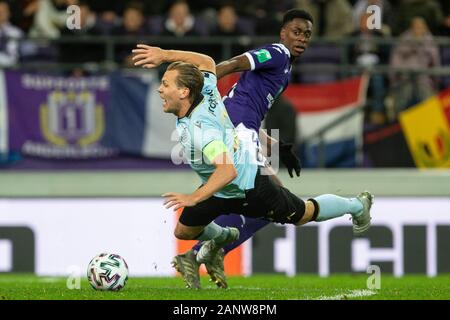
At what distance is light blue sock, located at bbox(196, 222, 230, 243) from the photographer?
33.0 feet

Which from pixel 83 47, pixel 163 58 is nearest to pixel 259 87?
pixel 163 58

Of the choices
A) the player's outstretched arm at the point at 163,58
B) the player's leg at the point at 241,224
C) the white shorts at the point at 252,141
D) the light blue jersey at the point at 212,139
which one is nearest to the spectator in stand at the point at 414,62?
the player's leg at the point at 241,224

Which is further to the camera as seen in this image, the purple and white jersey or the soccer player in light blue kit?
the purple and white jersey

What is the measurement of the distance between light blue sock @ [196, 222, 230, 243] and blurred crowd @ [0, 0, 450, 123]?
22.1 ft

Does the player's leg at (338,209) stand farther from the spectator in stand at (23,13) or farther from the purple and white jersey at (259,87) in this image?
the spectator in stand at (23,13)

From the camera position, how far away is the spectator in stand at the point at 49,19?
57.7 ft

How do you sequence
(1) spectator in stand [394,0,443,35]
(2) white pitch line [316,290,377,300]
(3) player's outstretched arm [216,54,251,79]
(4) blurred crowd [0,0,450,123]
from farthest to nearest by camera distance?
(1) spectator in stand [394,0,443,35] → (4) blurred crowd [0,0,450,123] → (3) player's outstretched arm [216,54,251,79] → (2) white pitch line [316,290,377,300]

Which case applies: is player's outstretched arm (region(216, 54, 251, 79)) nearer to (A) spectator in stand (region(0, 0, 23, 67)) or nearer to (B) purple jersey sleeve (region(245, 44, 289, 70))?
(B) purple jersey sleeve (region(245, 44, 289, 70))

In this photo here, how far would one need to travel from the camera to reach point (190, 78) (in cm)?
927

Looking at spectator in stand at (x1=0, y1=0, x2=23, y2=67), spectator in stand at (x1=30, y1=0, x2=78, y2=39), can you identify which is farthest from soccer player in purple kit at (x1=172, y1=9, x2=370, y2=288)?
spectator in stand at (x1=30, y1=0, x2=78, y2=39)

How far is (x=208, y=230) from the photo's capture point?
10062 mm

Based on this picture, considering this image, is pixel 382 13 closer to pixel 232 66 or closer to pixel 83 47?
pixel 83 47
